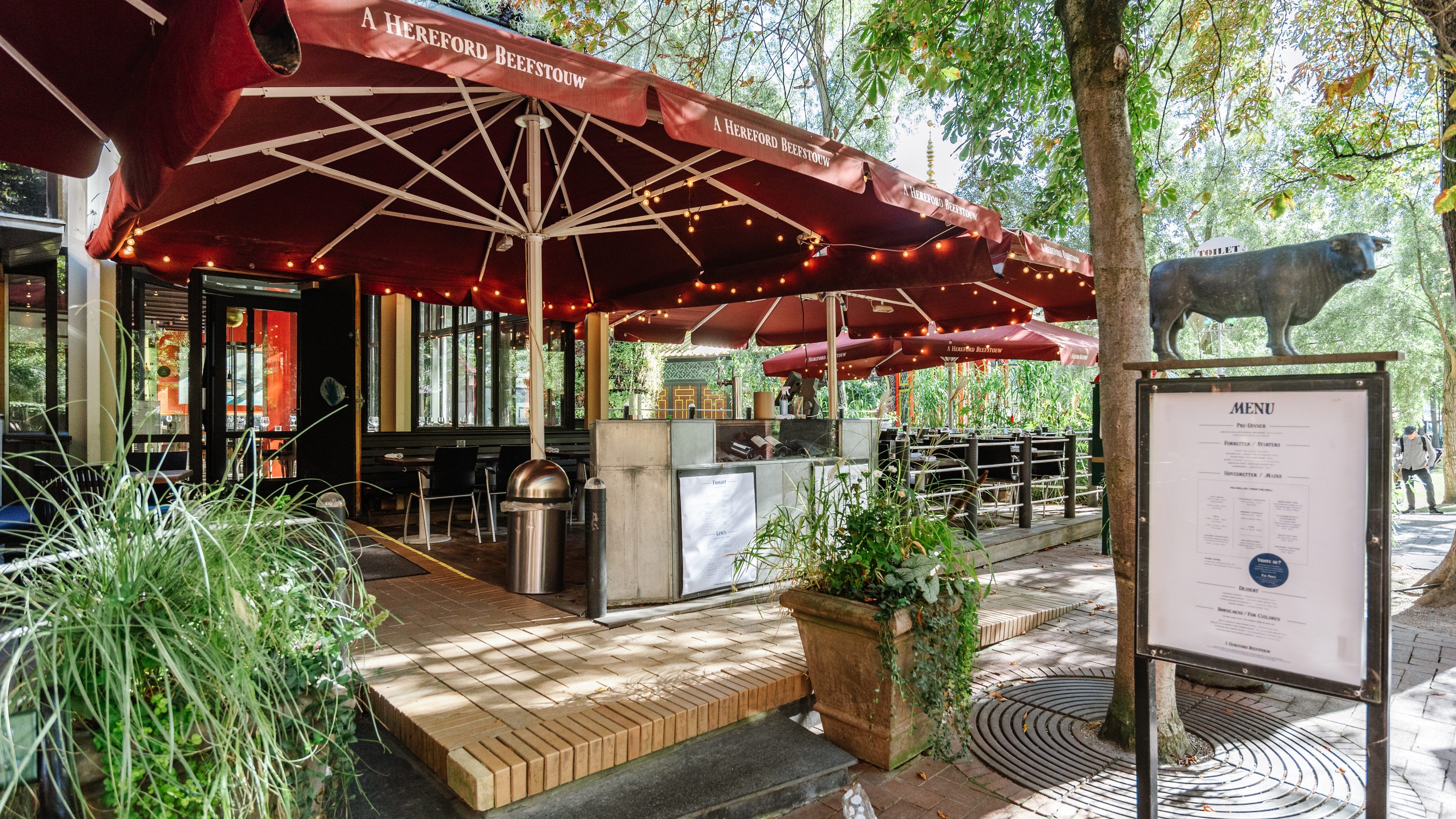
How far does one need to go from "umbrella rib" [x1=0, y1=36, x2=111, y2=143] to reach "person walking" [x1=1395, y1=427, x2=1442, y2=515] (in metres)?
16.9

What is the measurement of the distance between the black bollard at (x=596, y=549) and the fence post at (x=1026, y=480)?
490 centimetres

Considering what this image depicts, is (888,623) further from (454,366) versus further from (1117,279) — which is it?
(454,366)

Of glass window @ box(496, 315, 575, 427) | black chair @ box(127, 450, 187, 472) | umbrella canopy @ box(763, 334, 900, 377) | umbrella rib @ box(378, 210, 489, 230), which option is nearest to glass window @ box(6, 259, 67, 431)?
black chair @ box(127, 450, 187, 472)

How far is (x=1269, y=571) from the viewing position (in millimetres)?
2182

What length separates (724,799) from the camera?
251cm

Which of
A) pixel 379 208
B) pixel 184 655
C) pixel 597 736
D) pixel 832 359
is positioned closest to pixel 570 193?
pixel 379 208

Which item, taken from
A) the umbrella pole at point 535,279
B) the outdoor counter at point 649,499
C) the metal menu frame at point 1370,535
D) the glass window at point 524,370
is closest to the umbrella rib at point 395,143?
the umbrella pole at point 535,279

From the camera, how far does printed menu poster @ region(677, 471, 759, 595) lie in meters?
4.41

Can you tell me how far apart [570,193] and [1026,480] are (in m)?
5.15

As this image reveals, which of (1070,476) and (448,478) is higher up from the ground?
(448,478)

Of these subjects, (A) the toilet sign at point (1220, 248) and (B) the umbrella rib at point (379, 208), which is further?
(B) the umbrella rib at point (379, 208)

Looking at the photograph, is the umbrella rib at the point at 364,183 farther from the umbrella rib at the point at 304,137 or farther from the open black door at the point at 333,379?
the open black door at the point at 333,379

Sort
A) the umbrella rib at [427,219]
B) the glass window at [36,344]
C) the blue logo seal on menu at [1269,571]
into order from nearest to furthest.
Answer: the blue logo seal on menu at [1269,571], the umbrella rib at [427,219], the glass window at [36,344]

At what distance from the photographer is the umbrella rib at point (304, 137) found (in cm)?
359
